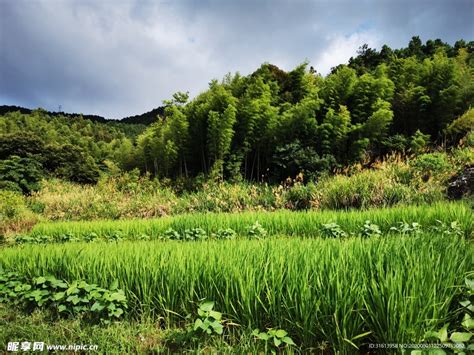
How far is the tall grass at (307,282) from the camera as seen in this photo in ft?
5.58

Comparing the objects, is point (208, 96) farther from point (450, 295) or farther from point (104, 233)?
point (450, 295)

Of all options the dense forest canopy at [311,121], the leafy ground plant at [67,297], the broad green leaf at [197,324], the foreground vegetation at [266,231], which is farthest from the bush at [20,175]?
the broad green leaf at [197,324]

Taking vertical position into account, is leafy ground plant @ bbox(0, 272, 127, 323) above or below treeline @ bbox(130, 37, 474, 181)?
below

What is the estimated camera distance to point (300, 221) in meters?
4.82

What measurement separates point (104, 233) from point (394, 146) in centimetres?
959

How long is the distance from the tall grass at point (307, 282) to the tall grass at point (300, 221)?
2.02 m

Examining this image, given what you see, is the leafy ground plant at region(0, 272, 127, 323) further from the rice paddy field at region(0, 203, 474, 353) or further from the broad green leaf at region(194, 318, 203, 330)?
the broad green leaf at region(194, 318, 203, 330)

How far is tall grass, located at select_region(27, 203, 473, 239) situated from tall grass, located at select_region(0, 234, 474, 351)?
79.6 inches

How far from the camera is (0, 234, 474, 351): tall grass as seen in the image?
1702 millimetres

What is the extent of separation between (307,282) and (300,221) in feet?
9.71

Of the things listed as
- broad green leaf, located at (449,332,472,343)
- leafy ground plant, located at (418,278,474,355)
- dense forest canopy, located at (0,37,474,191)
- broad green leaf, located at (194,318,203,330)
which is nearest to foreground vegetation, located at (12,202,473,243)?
leafy ground plant, located at (418,278,474,355)

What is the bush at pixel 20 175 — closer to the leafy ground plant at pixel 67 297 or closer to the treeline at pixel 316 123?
the treeline at pixel 316 123

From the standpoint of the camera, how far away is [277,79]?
14.2 meters

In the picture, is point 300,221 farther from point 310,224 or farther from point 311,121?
point 311,121
